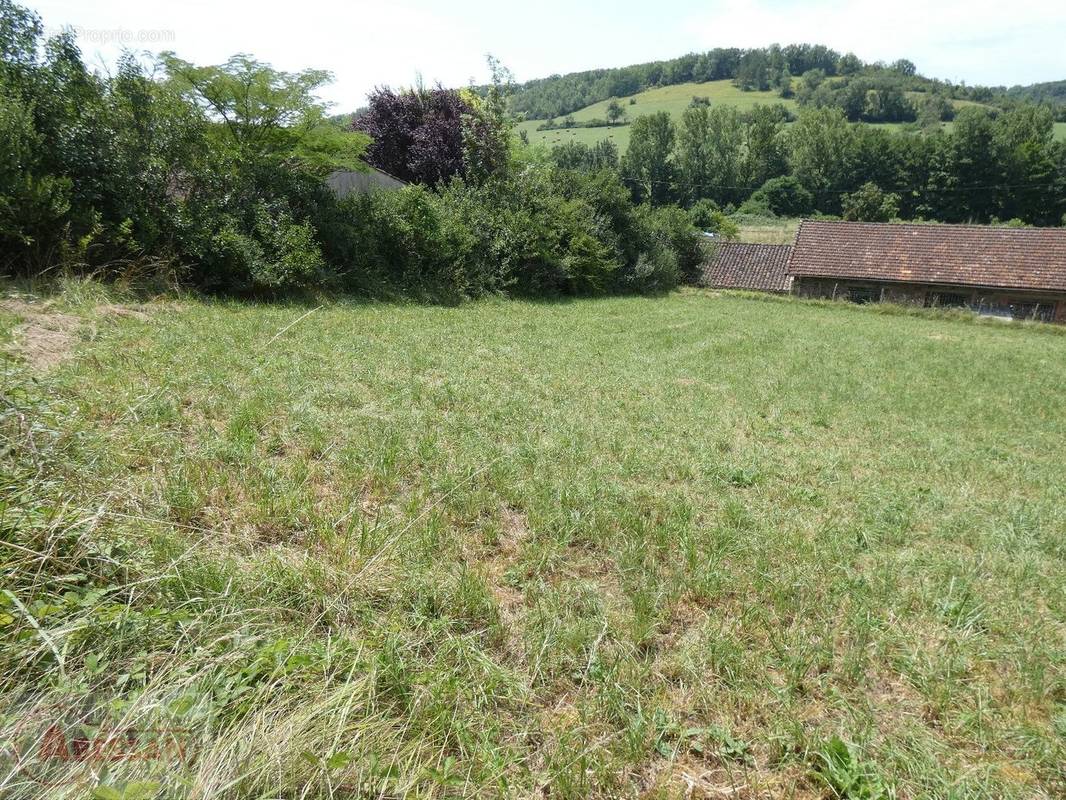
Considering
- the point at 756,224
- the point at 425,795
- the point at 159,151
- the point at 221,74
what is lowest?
the point at 756,224

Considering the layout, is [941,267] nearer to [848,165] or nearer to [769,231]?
[769,231]

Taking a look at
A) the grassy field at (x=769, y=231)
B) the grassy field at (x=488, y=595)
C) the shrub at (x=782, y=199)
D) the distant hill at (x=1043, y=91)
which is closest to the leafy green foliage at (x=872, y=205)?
the shrub at (x=782, y=199)

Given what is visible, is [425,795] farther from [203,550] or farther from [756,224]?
[756,224]

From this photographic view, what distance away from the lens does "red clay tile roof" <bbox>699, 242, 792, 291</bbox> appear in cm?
3241

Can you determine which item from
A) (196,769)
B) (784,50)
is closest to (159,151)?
(196,769)

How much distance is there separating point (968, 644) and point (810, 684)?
3.39 ft

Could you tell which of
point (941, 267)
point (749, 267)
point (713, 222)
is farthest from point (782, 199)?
point (941, 267)

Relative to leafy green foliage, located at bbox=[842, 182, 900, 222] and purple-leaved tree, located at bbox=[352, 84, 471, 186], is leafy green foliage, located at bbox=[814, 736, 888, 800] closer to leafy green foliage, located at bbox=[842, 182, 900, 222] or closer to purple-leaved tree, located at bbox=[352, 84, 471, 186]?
purple-leaved tree, located at bbox=[352, 84, 471, 186]

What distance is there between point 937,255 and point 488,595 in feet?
105

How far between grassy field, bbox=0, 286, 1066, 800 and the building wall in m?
23.7

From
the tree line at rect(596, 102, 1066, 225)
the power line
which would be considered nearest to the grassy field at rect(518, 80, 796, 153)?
the tree line at rect(596, 102, 1066, 225)

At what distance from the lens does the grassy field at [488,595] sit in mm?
1995

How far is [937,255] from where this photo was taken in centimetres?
2698

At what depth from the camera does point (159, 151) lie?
10438 millimetres
